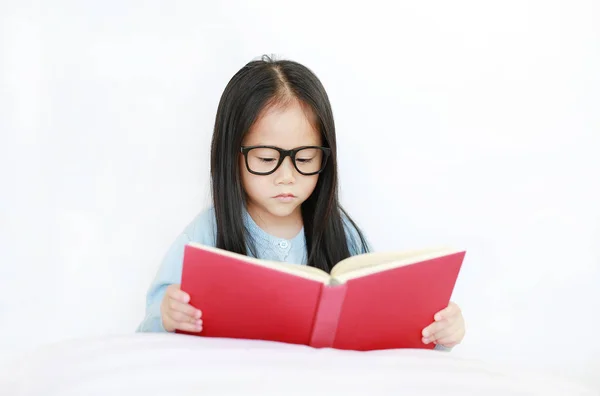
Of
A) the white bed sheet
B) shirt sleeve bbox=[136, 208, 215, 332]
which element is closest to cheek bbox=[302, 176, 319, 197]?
shirt sleeve bbox=[136, 208, 215, 332]

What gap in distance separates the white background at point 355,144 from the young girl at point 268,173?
0.29 metres

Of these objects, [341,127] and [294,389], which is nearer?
[294,389]

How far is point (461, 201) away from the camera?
2.03 metres

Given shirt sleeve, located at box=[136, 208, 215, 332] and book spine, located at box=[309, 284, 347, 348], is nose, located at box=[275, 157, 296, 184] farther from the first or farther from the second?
book spine, located at box=[309, 284, 347, 348]

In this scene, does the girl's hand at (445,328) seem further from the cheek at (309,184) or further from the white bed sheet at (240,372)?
the cheek at (309,184)

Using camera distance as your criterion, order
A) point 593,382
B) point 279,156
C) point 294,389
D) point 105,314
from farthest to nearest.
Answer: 1. point 593,382
2. point 105,314
3. point 279,156
4. point 294,389

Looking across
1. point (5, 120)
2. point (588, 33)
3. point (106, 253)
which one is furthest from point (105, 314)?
point (588, 33)

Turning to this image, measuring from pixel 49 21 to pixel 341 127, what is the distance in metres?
0.79

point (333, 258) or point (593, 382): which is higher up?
point (333, 258)

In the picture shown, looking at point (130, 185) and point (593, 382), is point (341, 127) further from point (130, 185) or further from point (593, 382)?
point (593, 382)

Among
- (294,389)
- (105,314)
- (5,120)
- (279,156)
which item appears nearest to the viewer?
(294,389)

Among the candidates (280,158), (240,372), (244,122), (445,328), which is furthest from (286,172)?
(240,372)

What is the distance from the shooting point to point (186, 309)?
4.12 feet

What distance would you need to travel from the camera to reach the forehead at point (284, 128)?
151 cm
